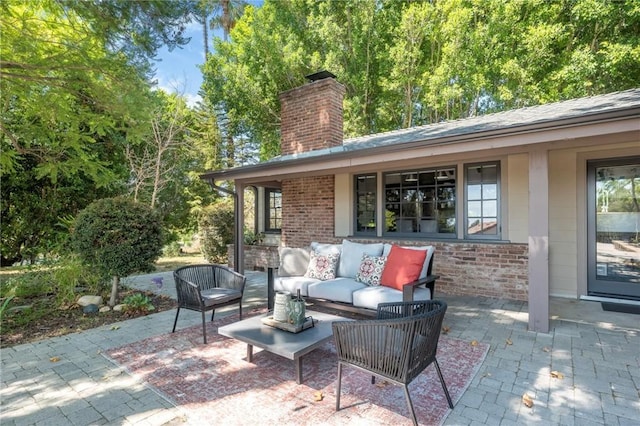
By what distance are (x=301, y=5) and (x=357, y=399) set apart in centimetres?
1510

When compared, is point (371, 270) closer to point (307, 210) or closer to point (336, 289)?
point (336, 289)

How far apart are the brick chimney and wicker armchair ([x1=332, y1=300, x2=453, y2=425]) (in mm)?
5955

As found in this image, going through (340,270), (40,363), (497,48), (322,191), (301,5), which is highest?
(301,5)

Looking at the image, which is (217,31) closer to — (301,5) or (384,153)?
(301,5)

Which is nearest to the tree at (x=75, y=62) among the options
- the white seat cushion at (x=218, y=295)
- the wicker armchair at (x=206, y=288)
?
the wicker armchair at (x=206, y=288)

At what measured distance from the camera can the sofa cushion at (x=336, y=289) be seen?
4266mm

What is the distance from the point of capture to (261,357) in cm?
343

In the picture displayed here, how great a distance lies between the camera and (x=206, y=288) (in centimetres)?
479

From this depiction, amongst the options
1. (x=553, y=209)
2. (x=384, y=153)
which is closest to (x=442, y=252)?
(x=553, y=209)

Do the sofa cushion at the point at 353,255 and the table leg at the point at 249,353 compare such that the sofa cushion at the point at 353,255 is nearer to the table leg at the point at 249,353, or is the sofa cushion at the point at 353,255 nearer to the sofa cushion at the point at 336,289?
the sofa cushion at the point at 336,289

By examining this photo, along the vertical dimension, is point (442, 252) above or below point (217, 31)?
below

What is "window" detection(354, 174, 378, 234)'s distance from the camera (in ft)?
23.2

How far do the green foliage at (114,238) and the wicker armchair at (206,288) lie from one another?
127 centimetres

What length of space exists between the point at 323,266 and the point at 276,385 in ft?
7.59
